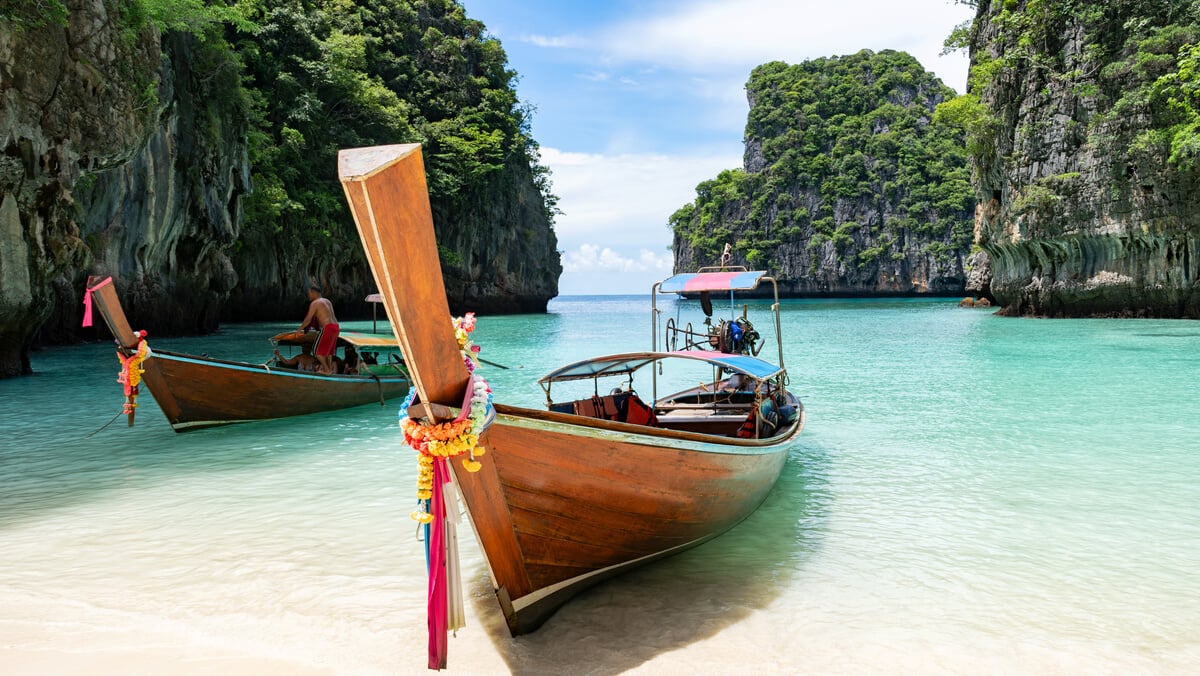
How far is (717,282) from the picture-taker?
8.18 metres

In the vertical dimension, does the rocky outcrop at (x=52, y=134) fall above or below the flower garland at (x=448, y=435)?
above

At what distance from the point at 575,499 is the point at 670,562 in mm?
1476

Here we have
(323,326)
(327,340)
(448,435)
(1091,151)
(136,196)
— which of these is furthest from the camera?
(1091,151)

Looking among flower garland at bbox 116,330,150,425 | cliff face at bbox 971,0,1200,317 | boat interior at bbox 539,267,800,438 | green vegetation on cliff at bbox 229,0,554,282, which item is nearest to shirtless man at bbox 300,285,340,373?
flower garland at bbox 116,330,150,425

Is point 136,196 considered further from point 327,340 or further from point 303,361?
point 327,340

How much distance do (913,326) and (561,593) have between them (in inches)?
1198

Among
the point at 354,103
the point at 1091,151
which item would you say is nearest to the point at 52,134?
the point at 354,103

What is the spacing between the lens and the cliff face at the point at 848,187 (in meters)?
70.2

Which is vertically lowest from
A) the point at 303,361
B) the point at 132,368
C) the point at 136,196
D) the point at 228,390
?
the point at 228,390

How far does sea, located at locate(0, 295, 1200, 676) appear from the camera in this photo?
3.63 metres

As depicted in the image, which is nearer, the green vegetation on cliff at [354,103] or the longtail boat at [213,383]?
the longtail boat at [213,383]

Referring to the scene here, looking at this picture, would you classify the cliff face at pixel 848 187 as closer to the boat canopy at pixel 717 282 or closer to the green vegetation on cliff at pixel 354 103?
the green vegetation on cliff at pixel 354 103

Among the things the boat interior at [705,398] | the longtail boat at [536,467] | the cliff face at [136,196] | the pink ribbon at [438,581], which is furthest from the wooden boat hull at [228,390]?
the pink ribbon at [438,581]

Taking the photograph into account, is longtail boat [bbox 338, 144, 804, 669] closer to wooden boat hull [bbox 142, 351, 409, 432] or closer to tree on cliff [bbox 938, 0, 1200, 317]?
wooden boat hull [bbox 142, 351, 409, 432]
